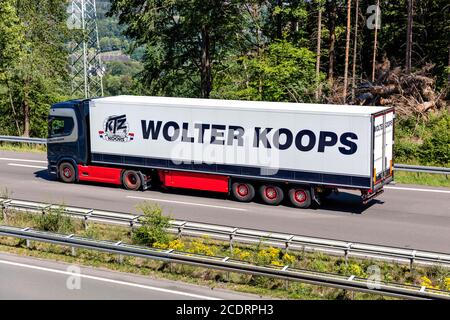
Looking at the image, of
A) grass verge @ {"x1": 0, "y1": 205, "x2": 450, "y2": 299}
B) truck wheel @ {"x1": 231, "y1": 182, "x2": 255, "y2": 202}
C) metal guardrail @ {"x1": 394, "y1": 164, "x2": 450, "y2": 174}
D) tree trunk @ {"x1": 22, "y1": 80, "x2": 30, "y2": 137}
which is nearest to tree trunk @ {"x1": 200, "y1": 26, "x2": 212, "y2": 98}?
tree trunk @ {"x1": 22, "y1": 80, "x2": 30, "y2": 137}

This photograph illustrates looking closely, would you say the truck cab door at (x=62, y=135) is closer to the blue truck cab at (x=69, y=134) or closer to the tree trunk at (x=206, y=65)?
the blue truck cab at (x=69, y=134)

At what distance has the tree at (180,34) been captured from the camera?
123ft

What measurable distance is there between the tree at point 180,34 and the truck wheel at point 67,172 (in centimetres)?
1374

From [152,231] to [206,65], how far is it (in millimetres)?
23700

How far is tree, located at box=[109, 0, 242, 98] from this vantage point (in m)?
37.6

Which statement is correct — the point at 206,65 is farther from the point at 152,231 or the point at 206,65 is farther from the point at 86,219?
the point at 152,231

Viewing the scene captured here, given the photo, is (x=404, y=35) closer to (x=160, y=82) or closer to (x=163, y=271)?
(x=160, y=82)

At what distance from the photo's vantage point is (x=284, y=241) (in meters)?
16.2

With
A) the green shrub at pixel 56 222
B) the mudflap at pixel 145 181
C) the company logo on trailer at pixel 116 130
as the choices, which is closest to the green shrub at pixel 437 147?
the mudflap at pixel 145 181

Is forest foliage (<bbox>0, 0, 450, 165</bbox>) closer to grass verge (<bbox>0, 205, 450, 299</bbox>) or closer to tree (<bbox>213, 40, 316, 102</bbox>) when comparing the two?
tree (<bbox>213, 40, 316, 102</bbox>)

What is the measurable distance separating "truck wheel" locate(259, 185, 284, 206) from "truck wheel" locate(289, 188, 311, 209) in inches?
15.0

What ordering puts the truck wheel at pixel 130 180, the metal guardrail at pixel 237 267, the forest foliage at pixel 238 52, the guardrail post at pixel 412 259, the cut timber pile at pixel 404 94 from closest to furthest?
the metal guardrail at pixel 237 267 < the guardrail post at pixel 412 259 < the truck wheel at pixel 130 180 < the cut timber pile at pixel 404 94 < the forest foliage at pixel 238 52

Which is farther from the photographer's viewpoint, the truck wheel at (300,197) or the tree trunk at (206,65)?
the tree trunk at (206,65)
